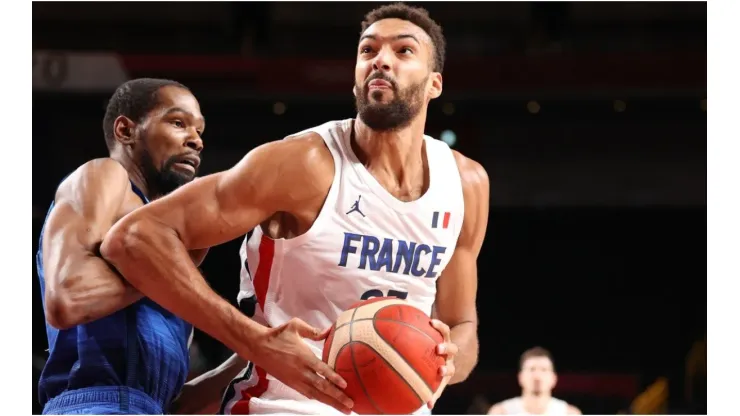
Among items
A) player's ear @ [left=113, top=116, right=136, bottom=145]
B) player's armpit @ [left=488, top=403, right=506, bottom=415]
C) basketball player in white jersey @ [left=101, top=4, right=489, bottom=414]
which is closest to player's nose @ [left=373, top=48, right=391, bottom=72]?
basketball player in white jersey @ [left=101, top=4, right=489, bottom=414]

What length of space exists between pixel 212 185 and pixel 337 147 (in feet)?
1.50

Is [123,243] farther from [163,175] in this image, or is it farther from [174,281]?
[163,175]

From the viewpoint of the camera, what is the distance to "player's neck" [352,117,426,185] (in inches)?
118

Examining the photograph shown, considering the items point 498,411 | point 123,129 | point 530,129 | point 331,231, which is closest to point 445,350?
point 331,231

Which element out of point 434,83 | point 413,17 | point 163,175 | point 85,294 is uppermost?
point 413,17

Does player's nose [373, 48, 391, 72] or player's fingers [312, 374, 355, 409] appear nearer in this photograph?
player's fingers [312, 374, 355, 409]

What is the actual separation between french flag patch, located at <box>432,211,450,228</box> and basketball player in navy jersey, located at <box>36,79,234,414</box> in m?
0.79

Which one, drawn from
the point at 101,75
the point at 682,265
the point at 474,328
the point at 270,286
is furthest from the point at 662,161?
the point at 270,286

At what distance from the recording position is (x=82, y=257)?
9.30 ft

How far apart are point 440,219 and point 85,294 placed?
1.13m

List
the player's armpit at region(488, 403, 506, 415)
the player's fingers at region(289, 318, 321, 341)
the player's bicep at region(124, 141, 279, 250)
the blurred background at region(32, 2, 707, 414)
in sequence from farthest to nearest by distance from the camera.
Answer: the blurred background at region(32, 2, 707, 414) < the player's armpit at region(488, 403, 506, 415) < the player's bicep at region(124, 141, 279, 250) < the player's fingers at region(289, 318, 321, 341)

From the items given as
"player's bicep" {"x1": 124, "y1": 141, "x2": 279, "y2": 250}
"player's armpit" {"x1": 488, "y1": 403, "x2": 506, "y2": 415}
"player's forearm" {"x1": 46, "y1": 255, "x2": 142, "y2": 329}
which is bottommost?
"player's armpit" {"x1": 488, "y1": 403, "x2": 506, "y2": 415}

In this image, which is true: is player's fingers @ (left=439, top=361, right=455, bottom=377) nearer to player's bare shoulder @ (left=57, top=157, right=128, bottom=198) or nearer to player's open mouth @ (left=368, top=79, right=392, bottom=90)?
player's open mouth @ (left=368, top=79, right=392, bottom=90)

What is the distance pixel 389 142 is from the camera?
302cm
